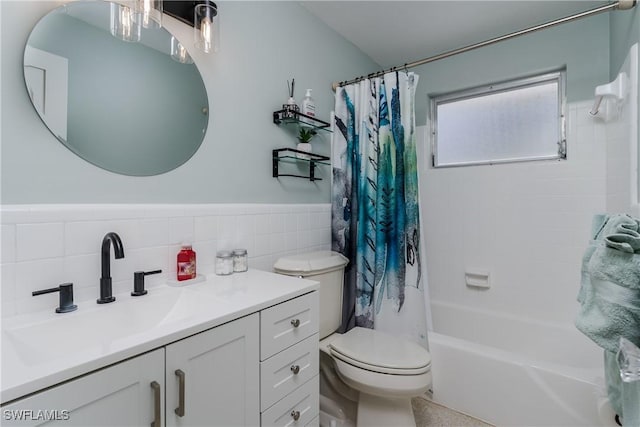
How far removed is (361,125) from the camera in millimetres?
1867

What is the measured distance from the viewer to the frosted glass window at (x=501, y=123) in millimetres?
2102

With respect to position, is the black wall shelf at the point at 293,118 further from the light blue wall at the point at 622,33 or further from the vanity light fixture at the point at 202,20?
the light blue wall at the point at 622,33

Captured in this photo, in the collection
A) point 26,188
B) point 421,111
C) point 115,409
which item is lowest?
point 115,409

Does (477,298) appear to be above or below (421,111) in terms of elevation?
below

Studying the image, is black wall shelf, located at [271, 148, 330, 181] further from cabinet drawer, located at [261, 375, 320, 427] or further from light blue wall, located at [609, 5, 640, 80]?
light blue wall, located at [609, 5, 640, 80]

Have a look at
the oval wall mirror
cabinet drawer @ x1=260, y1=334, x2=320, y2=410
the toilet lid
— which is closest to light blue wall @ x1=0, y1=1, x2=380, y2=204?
the oval wall mirror

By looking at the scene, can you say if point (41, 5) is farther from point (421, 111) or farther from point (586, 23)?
point (586, 23)

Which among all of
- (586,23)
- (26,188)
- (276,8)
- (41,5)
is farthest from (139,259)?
(586,23)

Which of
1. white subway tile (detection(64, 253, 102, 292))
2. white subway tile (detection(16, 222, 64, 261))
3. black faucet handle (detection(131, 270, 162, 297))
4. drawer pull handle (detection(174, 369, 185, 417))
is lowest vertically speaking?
drawer pull handle (detection(174, 369, 185, 417))

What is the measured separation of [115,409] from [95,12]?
4.04 ft

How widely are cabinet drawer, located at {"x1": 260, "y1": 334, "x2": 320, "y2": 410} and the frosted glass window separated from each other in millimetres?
1953

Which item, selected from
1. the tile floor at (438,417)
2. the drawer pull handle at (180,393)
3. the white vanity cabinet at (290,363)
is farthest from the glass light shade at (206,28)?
the tile floor at (438,417)

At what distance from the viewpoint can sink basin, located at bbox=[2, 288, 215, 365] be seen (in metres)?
0.74

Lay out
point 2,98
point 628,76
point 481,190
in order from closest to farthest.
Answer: point 2,98
point 628,76
point 481,190
